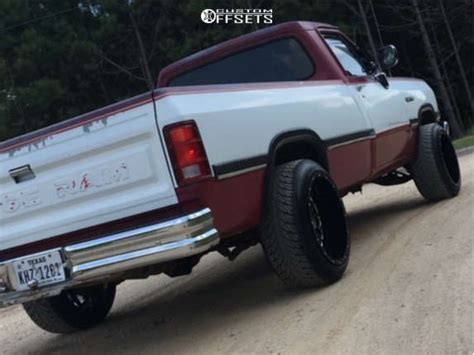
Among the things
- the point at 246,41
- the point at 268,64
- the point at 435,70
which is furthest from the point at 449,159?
the point at 435,70

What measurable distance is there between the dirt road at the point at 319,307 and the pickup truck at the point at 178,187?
0.30 m

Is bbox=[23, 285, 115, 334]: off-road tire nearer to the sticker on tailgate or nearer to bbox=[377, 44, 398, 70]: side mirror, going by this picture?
the sticker on tailgate

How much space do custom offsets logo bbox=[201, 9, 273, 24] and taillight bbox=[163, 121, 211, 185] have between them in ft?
57.7

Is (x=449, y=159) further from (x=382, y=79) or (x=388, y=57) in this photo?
(x=382, y=79)

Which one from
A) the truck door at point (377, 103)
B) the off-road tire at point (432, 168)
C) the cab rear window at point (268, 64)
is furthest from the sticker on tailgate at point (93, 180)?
the off-road tire at point (432, 168)

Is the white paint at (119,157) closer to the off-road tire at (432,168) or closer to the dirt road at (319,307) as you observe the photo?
the dirt road at (319,307)

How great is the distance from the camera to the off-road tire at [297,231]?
4574mm

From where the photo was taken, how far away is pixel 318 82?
5594 mm

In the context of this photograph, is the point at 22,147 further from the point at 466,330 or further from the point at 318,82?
the point at 466,330

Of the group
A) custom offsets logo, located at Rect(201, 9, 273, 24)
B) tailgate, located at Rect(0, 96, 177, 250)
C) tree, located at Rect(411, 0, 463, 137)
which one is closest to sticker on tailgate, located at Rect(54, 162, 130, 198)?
tailgate, located at Rect(0, 96, 177, 250)

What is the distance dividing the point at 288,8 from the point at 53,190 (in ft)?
59.6

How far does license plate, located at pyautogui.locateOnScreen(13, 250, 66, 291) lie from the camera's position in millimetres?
4141

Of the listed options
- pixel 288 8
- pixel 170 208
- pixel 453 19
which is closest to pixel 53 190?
pixel 170 208

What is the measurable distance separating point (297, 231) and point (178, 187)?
994 mm
